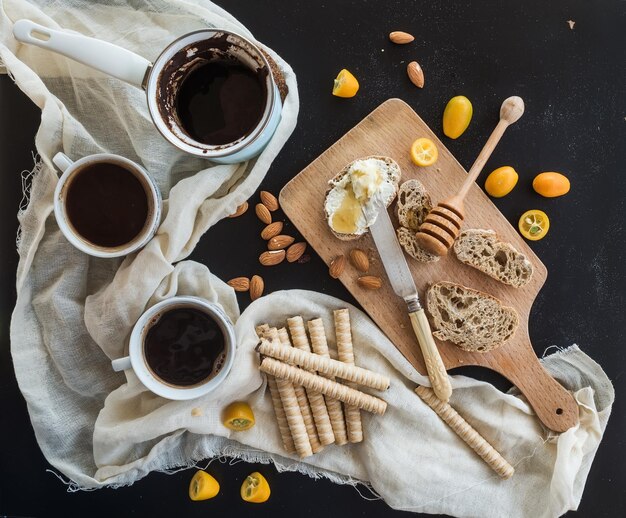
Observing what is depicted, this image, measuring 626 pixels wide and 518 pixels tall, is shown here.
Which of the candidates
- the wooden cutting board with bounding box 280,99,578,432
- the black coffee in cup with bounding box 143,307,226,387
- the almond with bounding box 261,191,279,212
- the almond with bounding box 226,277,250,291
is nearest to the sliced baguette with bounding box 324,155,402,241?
the wooden cutting board with bounding box 280,99,578,432

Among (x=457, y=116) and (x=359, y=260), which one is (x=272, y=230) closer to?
(x=359, y=260)

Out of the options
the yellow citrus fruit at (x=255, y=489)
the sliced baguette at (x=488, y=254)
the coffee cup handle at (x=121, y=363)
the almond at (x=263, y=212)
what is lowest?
the yellow citrus fruit at (x=255, y=489)

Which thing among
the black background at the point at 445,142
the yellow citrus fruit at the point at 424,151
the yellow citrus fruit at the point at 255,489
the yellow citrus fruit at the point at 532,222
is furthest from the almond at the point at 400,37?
the yellow citrus fruit at the point at 255,489

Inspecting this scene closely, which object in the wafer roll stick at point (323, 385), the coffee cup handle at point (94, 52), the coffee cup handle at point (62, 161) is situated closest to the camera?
the coffee cup handle at point (94, 52)

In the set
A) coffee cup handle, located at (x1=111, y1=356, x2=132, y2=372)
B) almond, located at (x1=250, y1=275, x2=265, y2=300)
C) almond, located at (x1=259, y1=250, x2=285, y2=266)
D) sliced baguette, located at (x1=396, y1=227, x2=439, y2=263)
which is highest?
sliced baguette, located at (x1=396, y1=227, x2=439, y2=263)

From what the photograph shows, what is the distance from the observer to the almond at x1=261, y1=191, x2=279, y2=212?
135 cm

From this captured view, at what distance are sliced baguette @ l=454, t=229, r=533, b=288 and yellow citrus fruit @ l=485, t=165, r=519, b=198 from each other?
101 millimetres

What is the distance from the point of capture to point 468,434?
4.40 ft

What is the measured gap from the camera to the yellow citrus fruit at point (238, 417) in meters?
1.30

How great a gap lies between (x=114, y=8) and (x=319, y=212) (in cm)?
65

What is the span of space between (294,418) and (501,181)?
2.36ft

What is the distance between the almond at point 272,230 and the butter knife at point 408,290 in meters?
0.22

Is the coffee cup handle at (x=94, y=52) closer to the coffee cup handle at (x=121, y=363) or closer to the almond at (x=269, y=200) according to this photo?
the almond at (x=269, y=200)

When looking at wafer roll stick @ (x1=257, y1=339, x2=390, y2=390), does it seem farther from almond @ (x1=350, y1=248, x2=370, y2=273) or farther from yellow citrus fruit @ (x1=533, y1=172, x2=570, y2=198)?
yellow citrus fruit @ (x1=533, y1=172, x2=570, y2=198)
